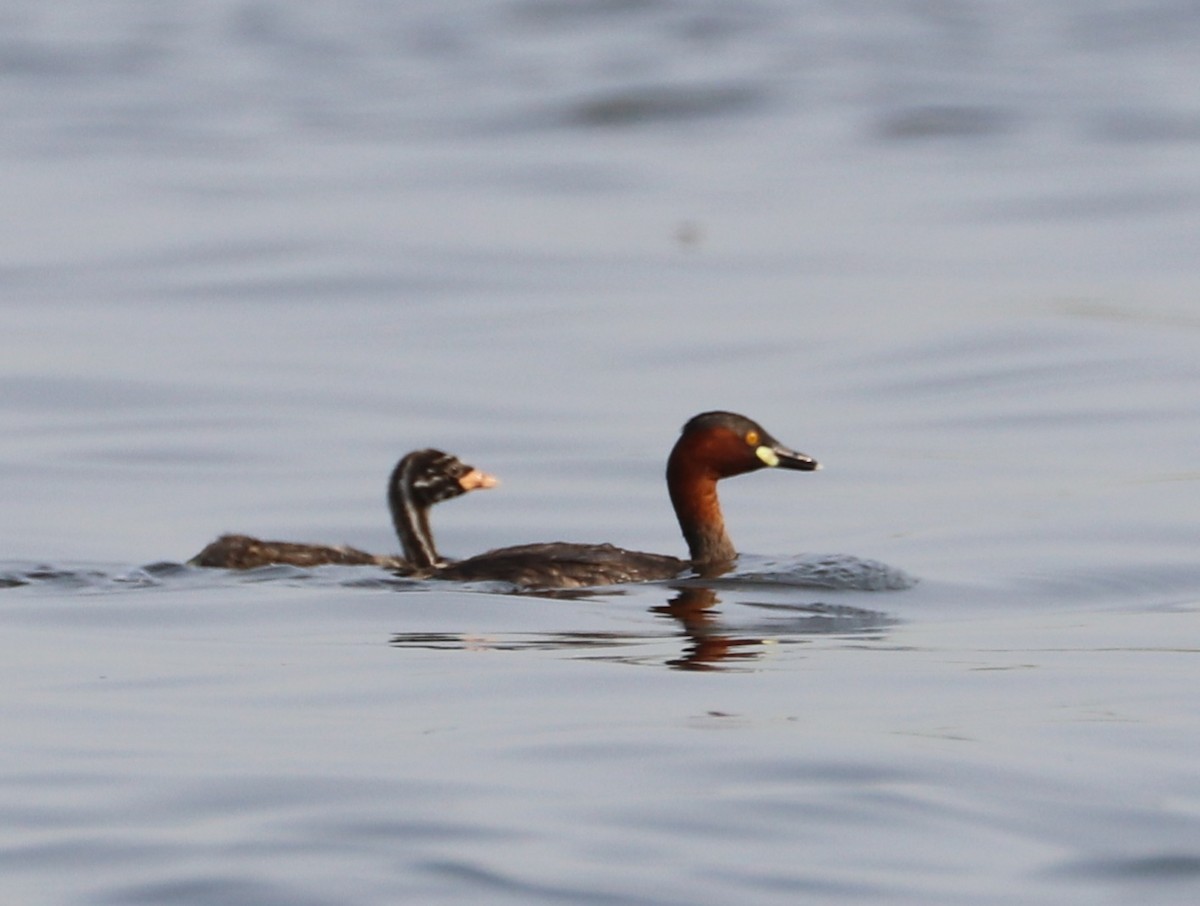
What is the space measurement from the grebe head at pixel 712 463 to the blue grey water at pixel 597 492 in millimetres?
424

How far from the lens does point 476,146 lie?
1257 inches

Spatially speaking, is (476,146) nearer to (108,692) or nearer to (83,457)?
(83,457)

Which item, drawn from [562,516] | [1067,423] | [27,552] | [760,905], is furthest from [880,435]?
[760,905]

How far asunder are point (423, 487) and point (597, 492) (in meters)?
2.31

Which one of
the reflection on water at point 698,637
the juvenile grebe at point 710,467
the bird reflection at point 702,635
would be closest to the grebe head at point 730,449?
the juvenile grebe at point 710,467

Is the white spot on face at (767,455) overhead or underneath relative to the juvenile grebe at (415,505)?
overhead

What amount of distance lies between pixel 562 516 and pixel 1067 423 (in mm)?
3619

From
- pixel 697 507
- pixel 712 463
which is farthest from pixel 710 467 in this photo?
pixel 697 507

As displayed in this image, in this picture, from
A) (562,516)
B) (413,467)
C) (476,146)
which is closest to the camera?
(413,467)

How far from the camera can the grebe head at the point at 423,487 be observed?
1233 centimetres

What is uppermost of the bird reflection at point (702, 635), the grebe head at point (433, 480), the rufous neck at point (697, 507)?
the grebe head at point (433, 480)

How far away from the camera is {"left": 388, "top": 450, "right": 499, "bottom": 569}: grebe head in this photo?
485 inches

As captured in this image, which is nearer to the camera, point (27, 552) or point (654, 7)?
point (27, 552)

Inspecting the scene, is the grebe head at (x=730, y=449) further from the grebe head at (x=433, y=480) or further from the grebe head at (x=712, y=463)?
the grebe head at (x=433, y=480)
